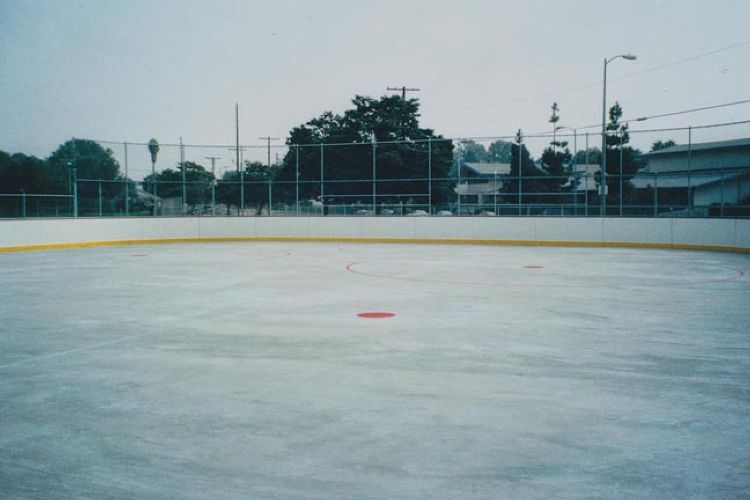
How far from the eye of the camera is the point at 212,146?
3228cm

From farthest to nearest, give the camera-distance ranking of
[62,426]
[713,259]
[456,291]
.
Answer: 1. [713,259]
2. [456,291]
3. [62,426]

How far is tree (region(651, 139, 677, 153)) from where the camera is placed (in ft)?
94.7

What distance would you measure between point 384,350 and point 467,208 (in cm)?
2359

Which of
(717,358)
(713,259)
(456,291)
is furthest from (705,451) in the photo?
(713,259)

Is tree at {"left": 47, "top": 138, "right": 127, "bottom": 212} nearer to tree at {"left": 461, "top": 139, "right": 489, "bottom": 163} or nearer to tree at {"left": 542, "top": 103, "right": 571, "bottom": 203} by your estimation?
tree at {"left": 461, "top": 139, "right": 489, "bottom": 163}

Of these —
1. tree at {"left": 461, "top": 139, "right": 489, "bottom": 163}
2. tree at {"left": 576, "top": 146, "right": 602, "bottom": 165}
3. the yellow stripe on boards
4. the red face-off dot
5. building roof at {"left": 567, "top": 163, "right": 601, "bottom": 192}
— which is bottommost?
the red face-off dot

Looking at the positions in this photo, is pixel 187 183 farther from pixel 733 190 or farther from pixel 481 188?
pixel 733 190

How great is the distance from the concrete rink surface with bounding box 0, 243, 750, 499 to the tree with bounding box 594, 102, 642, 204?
15007 millimetres

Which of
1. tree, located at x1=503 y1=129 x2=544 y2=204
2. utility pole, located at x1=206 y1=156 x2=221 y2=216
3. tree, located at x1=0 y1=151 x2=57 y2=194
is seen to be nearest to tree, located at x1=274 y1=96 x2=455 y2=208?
tree, located at x1=503 y1=129 x2=544 y2=204

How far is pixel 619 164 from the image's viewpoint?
29.7 meters

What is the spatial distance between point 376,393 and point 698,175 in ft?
81.8

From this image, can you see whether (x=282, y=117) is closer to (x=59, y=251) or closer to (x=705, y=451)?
(x=59, y=251)

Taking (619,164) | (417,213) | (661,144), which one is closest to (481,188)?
(417,213)

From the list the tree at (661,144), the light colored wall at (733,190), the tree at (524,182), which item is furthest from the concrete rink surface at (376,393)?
the tree at (524,182)
